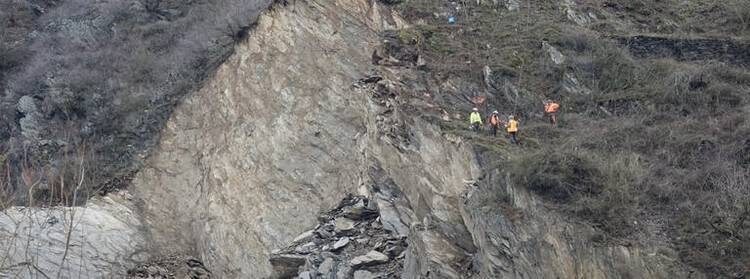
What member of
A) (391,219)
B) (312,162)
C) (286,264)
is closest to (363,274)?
(391,219)

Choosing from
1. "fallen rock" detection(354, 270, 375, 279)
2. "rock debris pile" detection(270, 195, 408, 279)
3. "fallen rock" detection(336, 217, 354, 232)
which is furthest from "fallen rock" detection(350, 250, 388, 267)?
"fallen rock" detection(336, 217, 354, 232)

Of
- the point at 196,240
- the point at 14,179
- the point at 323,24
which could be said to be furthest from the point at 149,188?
the point at 323,24

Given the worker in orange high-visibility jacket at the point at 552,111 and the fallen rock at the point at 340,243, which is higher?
the worker in orange high-visibility jacket at the point at 552,111

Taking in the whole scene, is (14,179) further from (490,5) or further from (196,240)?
(490,5)

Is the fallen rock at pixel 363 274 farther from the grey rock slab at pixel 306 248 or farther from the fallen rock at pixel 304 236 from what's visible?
the fallen rock at pixel 304 236

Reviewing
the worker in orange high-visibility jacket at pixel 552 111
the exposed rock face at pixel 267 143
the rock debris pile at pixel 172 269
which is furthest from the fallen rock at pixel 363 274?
the rock debris pile at pixel 172 269

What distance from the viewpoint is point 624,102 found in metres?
14.9

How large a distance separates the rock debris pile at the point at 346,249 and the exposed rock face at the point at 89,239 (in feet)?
12.6

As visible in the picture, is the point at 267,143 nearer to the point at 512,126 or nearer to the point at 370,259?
the point at 370,259

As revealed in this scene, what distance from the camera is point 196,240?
56.4 feet

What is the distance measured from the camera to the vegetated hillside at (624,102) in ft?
31.3

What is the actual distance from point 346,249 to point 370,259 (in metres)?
0.76

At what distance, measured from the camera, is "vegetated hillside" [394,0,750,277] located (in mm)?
9555

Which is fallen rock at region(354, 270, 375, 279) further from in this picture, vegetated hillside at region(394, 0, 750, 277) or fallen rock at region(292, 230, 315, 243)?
vegetated hillside at region(394, 0, 750, 277)
